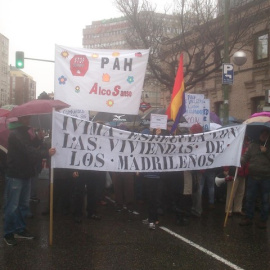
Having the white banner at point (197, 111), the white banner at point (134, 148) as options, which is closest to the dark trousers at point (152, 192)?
the white banner at point (134, 148)

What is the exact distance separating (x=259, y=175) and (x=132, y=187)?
276 cm

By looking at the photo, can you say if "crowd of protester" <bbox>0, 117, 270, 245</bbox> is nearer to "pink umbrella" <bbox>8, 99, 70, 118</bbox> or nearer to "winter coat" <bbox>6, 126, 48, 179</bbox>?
"winter coat" <bbox>6, 126, 48, 179</bbox>

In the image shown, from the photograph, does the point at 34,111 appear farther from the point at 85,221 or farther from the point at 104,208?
the point at 104,208

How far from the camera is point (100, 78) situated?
7637mm

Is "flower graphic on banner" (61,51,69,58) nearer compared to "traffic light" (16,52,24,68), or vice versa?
"flower graphic on banner" (61,51,69,58)

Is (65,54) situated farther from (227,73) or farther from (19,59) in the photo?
(19,59)

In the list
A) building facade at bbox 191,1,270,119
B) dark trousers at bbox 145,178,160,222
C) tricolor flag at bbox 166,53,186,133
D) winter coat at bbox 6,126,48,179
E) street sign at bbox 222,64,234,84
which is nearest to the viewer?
winter coat at bbox 6,126,48,179

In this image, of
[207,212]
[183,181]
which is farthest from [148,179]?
Answer: [207,212]

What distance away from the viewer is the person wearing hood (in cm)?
722

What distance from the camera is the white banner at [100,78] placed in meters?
7.48

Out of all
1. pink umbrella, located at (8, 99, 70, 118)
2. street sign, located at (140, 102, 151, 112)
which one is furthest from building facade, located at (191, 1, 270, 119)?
pink umbrella, located at (8, 99, 70, 118)

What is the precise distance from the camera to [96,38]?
337 feet

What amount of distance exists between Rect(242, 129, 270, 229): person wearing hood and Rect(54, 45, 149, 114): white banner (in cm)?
232

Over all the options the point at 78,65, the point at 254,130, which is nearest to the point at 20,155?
the point at 78,65
